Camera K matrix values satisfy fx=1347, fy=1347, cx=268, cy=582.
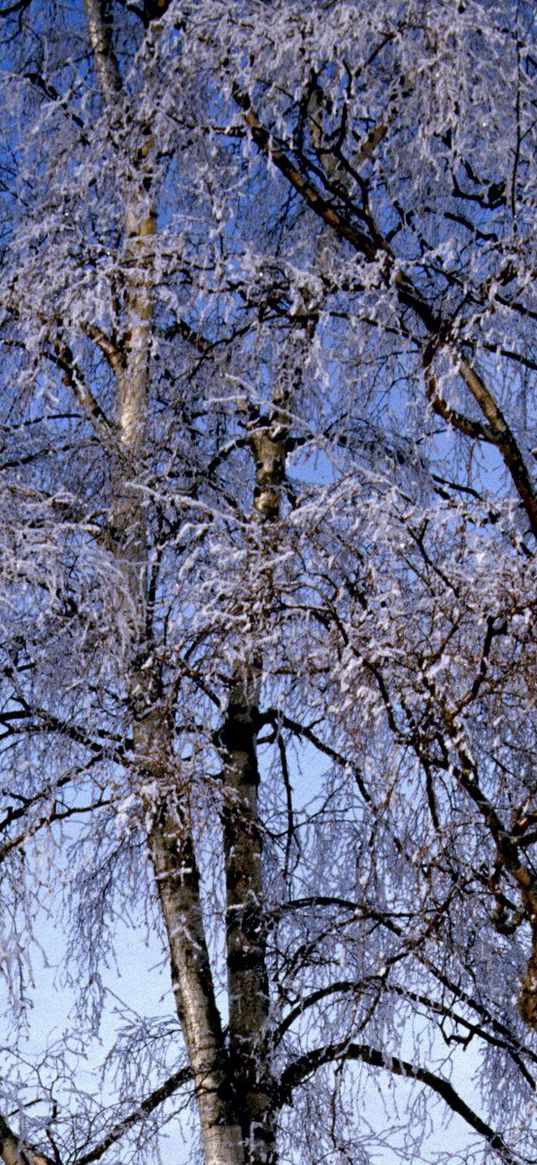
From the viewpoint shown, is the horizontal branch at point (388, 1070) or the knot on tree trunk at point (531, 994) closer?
the knot on tree trunk at point (531, 994)

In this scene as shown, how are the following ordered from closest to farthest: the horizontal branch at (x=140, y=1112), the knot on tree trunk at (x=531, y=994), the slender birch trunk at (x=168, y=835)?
the knot on tree trunk at (x=531, y=994) → the slender birch trunk at (x=168, y=835) → the horizontal branch at (x=140, y=1112)

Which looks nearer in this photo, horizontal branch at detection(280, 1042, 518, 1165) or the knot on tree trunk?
the knot on tree trunk

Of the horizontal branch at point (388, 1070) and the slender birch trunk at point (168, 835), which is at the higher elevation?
the slender birch trunk at point (168, 835)

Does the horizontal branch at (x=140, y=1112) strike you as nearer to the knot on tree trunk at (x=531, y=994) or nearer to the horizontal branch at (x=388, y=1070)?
the horizontal branch at (x=388, y=1070)

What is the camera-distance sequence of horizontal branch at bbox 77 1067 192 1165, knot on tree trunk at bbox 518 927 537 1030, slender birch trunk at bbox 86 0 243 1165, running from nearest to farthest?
1. knot on tree trunk at bbox 518 927 537 1030
2. slender birch trunk at bbox 86 0 243 1165
3. horizontal branch at bbox 77 1067 192 1165

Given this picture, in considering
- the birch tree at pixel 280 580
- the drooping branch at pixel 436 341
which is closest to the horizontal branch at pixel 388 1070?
the birch tree at pixel 280 580

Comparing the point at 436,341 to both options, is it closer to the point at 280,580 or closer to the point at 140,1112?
the point at 280,580

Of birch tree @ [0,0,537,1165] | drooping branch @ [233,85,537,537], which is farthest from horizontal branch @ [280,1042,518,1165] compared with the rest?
drooping branch @ [233,85,537,537]

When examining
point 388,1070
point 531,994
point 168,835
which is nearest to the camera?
point 531,994

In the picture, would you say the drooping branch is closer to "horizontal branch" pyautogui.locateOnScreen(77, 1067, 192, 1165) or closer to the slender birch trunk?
the slender birch trunk

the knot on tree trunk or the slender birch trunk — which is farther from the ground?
the slender birch trunk

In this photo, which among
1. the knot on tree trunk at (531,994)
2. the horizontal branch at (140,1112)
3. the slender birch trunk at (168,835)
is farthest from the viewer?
the horizontal branch at (140,1112)

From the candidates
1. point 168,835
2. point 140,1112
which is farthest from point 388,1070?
point 168,835

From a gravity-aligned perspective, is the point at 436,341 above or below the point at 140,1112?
above
